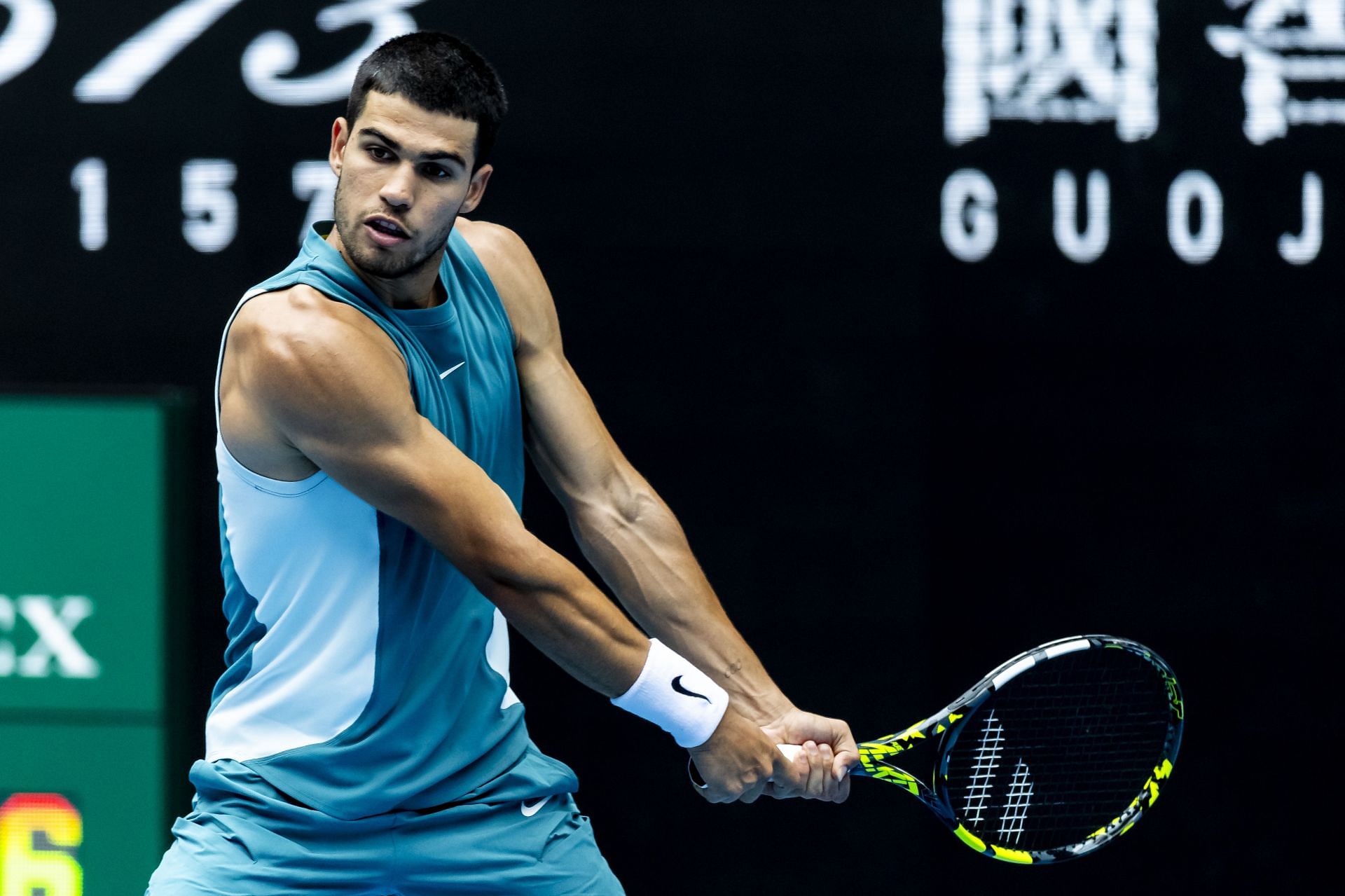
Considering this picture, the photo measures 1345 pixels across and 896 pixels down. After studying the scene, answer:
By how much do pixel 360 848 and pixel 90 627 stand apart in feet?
2.94

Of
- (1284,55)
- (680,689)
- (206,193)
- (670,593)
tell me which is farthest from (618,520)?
(1284,55)

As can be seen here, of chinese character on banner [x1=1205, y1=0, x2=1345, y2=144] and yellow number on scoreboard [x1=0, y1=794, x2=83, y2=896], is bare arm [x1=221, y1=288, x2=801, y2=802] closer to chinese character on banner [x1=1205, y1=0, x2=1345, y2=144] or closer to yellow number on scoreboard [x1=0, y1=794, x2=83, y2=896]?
yellow number on scoreboard [x1=0, y1=794, x2=83, y2=896]

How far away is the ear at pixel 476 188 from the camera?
2.55 metres

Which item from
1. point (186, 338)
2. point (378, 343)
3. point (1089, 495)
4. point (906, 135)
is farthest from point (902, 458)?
point (378, 343)

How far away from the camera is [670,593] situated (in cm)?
286

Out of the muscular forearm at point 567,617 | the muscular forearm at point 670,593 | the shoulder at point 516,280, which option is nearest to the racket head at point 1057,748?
the muscular forearm at point 670,593

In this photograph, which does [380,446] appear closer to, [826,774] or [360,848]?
[360,848]

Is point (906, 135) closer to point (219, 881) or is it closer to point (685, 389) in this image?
point (685, 389)

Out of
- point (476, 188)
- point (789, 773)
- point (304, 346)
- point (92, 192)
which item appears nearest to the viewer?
point (304, 346)

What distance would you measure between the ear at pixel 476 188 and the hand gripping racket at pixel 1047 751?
3.01 feet

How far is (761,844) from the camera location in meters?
4.03

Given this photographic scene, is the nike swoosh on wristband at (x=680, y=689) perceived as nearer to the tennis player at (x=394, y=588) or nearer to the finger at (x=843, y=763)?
the tennis player at (x=394, y=588)

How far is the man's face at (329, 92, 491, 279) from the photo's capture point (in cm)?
244

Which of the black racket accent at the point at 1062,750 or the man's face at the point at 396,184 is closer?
the man's face at the point at 396,184
